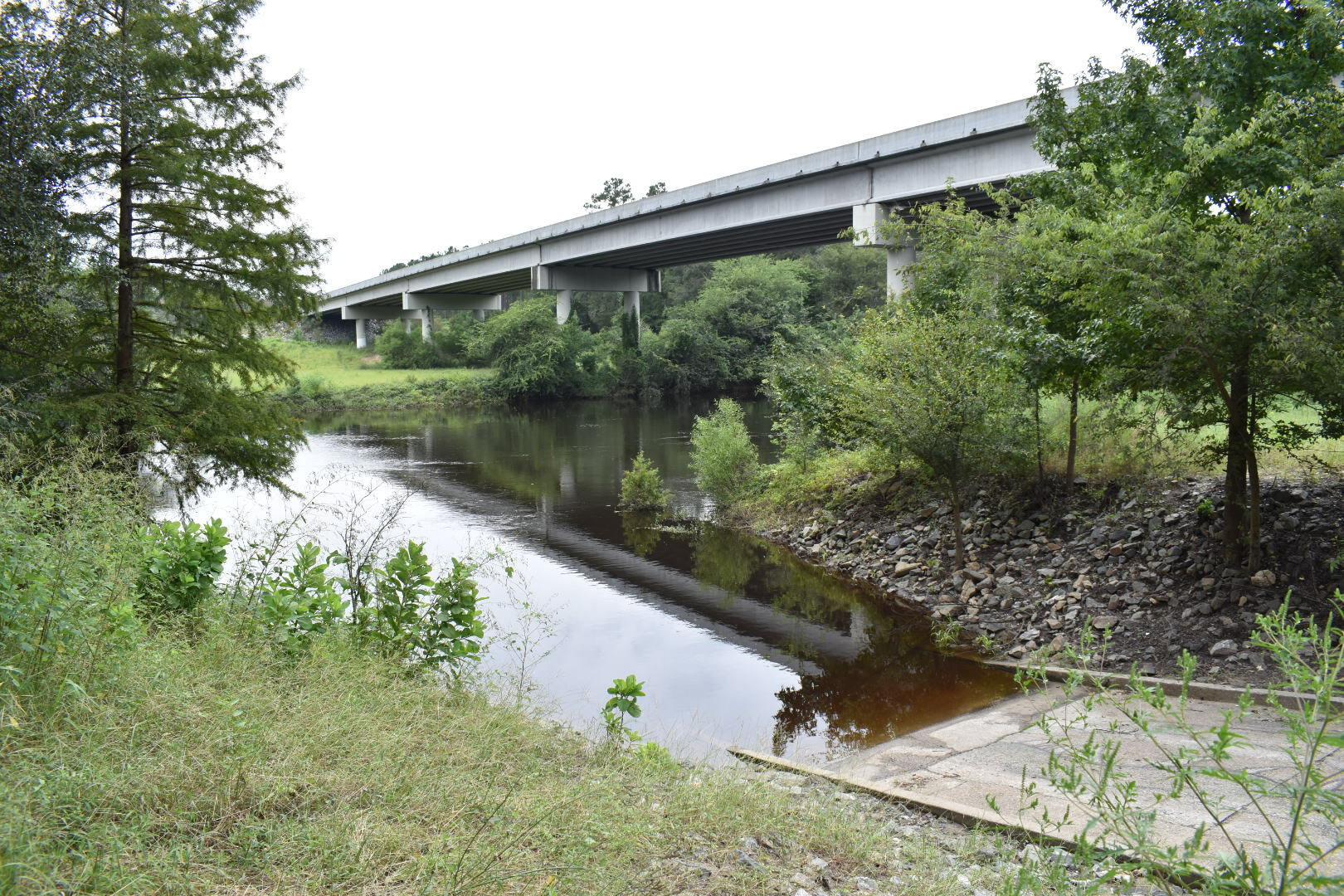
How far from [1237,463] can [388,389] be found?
51531 millimetres

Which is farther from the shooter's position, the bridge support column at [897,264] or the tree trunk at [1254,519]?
the bridge support column at [897,264]

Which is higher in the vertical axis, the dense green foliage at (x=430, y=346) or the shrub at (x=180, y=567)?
the dense green foliage at (x=430, y=346)

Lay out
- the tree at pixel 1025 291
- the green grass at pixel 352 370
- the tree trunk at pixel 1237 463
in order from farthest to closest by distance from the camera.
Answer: the green grass at pixel 352 370 < the tree at pixel 1025 291 < the tree trunk at pixel 1237 463

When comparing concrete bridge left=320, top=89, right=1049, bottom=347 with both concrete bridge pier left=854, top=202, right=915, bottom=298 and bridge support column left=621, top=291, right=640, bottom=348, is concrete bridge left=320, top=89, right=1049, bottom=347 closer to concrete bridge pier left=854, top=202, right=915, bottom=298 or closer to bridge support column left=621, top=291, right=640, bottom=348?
concrete bridge pier left=854, top=202, right=915, bottom=298

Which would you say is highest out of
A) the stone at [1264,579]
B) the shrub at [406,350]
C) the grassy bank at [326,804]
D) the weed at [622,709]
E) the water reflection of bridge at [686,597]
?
the shrub at [406,350]

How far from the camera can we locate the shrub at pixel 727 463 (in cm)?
1898

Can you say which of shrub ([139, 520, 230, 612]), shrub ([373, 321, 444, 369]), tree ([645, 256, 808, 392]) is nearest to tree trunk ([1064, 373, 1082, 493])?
shrub ([139, 520, 230, 612])

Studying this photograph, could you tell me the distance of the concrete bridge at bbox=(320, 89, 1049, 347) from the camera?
22.2 metres

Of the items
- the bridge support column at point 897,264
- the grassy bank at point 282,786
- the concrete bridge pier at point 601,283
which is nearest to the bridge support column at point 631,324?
the concrete bridge pier at point 601,283

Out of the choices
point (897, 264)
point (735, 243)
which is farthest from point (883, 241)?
point (735, 243)

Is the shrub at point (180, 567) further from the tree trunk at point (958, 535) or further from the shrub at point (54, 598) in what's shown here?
the tree trunk at point (958, 535)

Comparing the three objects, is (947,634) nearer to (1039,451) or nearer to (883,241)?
(1039,451)

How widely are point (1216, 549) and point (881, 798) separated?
629cm

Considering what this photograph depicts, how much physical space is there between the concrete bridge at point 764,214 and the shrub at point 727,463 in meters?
5.75
